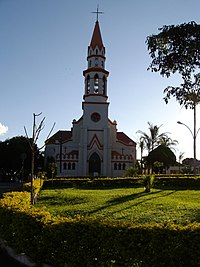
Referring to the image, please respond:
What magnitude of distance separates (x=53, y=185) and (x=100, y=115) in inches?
946

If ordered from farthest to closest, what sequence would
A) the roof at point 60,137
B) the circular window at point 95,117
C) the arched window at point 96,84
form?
the roof at point 60,137, the arched window at point 96,84, the circular window at point 95,117

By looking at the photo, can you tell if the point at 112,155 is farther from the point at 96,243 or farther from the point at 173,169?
the point at 96,243

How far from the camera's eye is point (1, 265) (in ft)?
20.8

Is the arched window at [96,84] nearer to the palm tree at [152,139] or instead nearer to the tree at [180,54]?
the palm tree at [152,139]

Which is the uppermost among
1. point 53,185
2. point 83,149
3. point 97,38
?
point 97,38

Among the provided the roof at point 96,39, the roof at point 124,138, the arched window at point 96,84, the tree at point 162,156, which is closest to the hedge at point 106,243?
the tree at point 162,156

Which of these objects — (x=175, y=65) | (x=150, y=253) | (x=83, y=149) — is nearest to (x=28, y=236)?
(x=150, y=253)

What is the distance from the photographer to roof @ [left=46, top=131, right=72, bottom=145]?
173 feet

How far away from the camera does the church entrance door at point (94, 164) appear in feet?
163

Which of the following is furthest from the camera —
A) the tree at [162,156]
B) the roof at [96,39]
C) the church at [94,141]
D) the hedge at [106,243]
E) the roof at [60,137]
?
the roof at [96,39]

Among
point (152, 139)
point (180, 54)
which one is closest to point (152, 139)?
point (152, 139)

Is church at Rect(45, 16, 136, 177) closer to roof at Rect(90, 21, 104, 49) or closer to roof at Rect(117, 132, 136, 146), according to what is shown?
roof at Rect(90, 21, 104, 49)

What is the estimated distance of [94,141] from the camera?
165 feet

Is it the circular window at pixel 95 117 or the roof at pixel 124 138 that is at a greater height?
the circular window at pixel 95 117
